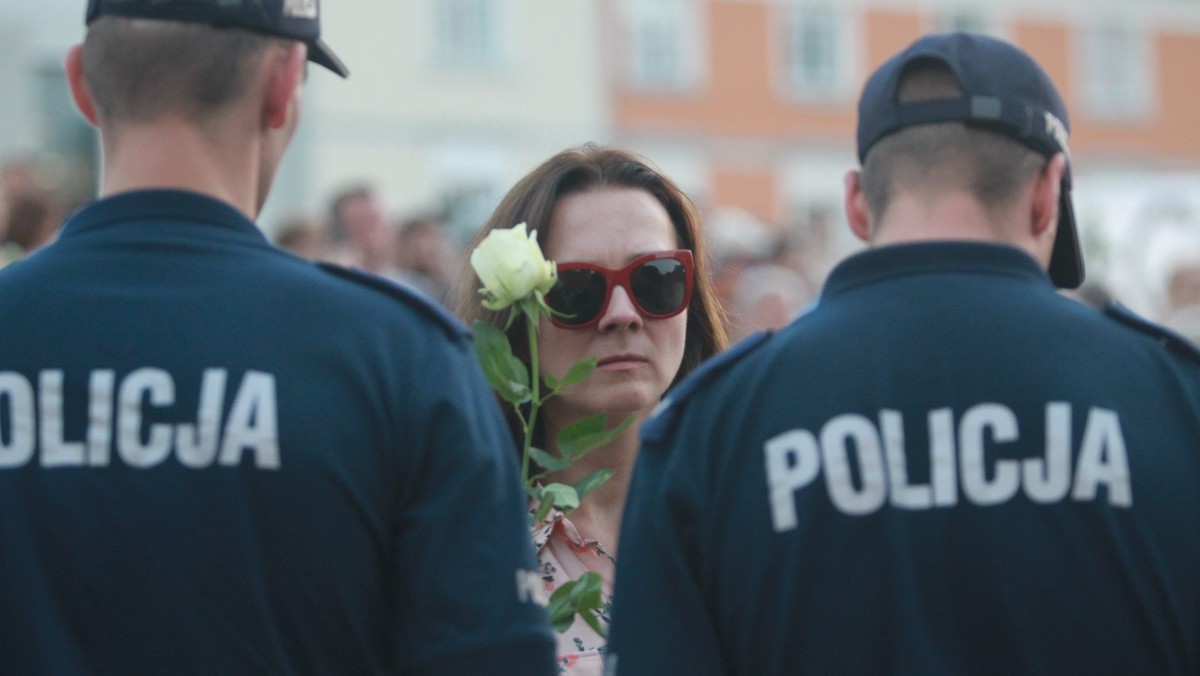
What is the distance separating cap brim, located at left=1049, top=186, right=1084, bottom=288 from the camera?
2.39m

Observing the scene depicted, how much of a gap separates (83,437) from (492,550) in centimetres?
51

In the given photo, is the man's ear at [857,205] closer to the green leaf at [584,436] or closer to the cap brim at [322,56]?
the green leaf at [584,436]

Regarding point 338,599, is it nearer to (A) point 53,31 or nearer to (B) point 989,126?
(B) point 989,126

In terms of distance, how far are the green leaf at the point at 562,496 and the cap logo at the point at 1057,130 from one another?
954 millimetres

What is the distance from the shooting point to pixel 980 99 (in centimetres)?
219

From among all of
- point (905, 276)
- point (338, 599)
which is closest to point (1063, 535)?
point (905, 276)

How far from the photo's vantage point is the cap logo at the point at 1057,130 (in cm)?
224

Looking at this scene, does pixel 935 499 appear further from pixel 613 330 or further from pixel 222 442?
pixel 613 330

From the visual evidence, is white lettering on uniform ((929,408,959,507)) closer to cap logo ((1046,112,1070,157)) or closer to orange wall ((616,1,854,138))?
cap logo ((1046,112,1070,157))

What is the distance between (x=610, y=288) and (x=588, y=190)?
0.92 feet

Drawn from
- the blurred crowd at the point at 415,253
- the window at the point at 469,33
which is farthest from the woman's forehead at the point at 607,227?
the window at the point at 469,33

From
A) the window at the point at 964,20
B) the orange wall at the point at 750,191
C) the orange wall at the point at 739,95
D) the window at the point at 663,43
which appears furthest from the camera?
the window at the point at 964,20

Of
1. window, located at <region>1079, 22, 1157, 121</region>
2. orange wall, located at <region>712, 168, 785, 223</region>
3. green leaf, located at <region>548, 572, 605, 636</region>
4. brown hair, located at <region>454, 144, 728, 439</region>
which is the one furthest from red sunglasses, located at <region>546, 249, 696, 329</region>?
window, located at <region>1079, 22, 1157, 121</region>

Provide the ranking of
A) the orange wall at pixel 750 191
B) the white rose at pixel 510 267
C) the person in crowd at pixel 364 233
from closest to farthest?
the white rose at pixel 510 267
the person in crowd at pixel 364 233
the orange wall at pixel 750 191
